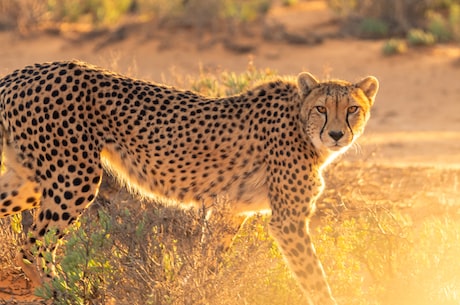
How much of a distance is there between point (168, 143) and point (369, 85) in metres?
1.13

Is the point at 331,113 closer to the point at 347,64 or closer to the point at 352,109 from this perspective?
the point at 352,109

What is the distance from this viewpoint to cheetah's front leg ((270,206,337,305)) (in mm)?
4938

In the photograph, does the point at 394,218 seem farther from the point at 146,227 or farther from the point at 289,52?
the point at 289,52

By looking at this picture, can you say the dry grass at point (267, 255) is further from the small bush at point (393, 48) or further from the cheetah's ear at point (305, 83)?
the small bush at point (393, 48)

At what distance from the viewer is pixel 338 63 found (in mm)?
13477

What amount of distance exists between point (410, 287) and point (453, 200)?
2219mm

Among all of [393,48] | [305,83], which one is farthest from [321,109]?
[393,48]

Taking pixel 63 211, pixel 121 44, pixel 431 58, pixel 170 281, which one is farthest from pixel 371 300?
pixel 121 44

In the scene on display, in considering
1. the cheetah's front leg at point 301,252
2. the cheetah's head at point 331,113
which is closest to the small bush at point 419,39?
the cheetah's head at point 331,113

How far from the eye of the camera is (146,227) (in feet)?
15.4

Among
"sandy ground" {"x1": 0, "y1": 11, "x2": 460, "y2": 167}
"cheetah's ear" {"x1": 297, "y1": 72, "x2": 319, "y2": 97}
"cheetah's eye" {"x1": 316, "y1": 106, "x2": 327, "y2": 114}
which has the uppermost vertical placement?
"cheetah's ear" {"x1": 297, "y1": 72, "x2": 319, "y2": 97}

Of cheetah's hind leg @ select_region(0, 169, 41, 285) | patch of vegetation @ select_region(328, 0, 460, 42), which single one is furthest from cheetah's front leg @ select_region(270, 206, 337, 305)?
patch of vegetation @ select_region(328, 0, 460, 42)

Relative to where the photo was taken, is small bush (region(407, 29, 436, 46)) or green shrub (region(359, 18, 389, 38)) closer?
small bush (region(407, 29, 436, 46))

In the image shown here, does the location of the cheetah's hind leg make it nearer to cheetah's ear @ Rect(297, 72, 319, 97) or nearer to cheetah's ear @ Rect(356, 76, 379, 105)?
cheetah's ear @ Rect(297, 72, 319, 97)
